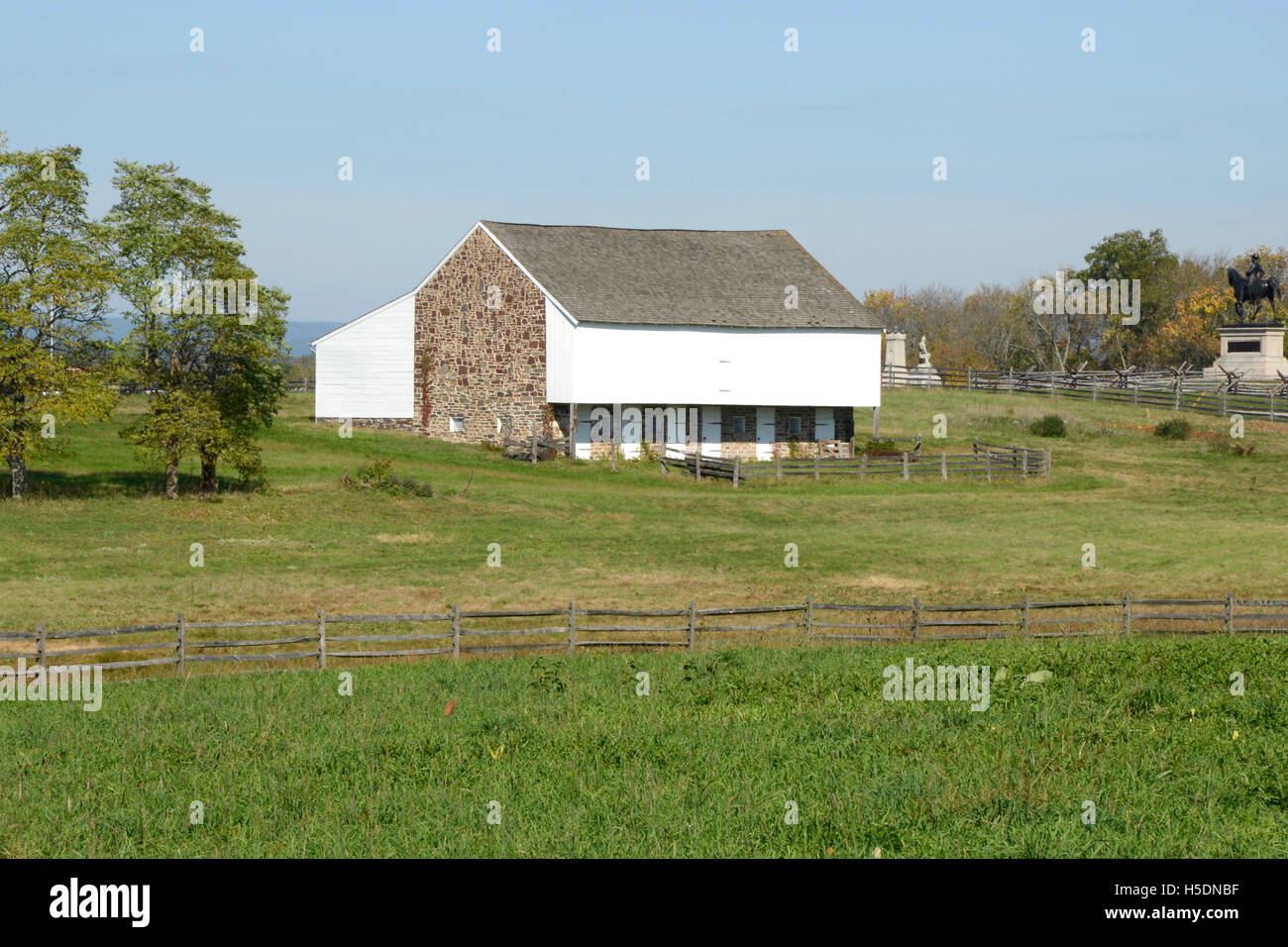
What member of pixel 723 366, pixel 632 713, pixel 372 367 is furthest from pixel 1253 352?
pixel 632 713

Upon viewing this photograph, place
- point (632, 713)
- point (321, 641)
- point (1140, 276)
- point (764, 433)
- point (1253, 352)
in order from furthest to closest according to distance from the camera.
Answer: point (1140, 276)
point (1253, 352)
point (764, 433)
point (321, 641)
point (632, 713)

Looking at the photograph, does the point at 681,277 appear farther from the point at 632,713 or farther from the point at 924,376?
the point at 632,713

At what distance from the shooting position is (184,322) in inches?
1521

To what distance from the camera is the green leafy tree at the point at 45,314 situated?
37.5m

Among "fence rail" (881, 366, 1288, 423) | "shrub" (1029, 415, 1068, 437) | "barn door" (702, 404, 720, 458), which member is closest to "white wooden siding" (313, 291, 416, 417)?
"barn door" (702, 404, 720, 458)

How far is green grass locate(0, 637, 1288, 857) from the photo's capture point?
36.5 feet

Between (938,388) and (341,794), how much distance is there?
70.7 meters

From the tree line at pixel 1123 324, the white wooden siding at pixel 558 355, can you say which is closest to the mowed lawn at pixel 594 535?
the white wooden siding at pixel 558 355

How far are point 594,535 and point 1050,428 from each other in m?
29.6

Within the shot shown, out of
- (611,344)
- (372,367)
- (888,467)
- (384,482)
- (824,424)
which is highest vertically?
(611,344)

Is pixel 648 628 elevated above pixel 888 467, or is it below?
→ below

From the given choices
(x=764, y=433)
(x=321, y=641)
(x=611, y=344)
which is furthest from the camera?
(x=764, y=433)
